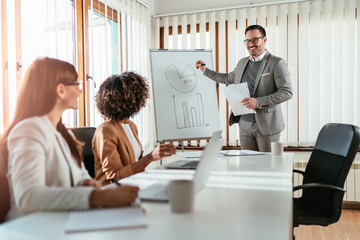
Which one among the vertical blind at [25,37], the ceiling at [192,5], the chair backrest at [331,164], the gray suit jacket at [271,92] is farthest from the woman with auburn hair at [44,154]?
the ceiling at [192,5]

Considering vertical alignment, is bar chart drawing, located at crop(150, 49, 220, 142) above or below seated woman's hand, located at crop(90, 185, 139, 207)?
above

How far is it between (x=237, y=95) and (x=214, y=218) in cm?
178

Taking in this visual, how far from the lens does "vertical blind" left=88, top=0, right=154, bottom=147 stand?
304 centimetres

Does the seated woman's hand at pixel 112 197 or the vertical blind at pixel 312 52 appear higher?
the vertical blind at pixel 312 52

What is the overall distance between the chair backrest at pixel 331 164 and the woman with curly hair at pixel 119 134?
91cm

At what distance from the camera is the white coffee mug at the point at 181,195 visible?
90 centimetres

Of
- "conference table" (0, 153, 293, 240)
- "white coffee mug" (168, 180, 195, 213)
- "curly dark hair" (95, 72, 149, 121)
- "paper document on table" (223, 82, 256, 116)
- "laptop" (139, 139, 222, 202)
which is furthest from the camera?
"paper document on table" (223, 82, 256, 116)

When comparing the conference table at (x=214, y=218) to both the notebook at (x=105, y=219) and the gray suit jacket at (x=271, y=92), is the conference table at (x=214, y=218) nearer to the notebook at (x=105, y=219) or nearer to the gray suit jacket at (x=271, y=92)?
the notebook at (x=105, y=219)

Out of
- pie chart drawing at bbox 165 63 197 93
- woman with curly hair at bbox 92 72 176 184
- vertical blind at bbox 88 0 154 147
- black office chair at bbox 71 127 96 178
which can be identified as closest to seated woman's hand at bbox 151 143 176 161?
woman with curly hair at bbox 92 72 176 184

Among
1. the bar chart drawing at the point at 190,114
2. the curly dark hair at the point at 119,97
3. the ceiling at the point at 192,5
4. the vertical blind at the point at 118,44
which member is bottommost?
the bar chart drawing at the point at 190,114

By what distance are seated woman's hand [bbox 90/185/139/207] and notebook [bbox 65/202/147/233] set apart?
0.05 ft

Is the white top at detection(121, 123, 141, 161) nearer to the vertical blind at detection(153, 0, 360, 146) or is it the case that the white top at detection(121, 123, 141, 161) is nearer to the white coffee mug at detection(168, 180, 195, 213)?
the white coffee mug at detection(168, 180, 195, 213)

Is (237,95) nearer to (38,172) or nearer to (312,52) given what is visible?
(312,52)

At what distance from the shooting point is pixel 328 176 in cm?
189
